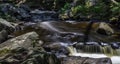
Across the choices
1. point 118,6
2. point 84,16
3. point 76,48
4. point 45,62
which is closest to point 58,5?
point 84,16

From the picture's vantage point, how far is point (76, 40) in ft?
47.2

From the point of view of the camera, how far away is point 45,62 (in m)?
8.74

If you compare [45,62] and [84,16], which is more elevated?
[45,62]

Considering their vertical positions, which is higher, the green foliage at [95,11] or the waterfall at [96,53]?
the waterfall at [96,53]

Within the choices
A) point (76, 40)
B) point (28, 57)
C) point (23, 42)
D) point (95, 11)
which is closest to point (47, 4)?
point (95, 11)

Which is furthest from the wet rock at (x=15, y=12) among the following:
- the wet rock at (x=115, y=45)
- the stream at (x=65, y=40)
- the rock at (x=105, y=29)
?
the wet rock at (x=115, y=45)

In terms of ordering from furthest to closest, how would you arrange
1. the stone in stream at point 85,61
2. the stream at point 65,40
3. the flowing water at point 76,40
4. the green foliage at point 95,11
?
the green foliage at point 95,11 < the flowing water at point 76,40 < the stream at point 65,40 < the stone in stream at point 85,61

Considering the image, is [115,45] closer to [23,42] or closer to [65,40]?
[65,40]

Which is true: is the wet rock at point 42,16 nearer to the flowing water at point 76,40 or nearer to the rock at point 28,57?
the flowing water at point 76,40

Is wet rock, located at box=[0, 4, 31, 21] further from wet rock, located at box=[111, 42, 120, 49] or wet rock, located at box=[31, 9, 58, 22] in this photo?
wet rock, located at box=[111, 42, 120, 49]

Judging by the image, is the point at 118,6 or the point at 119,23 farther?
the point at 118,6

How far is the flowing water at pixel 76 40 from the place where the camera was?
13000mm

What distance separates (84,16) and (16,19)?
5114 mm

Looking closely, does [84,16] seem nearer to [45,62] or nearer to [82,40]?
[82,40]
